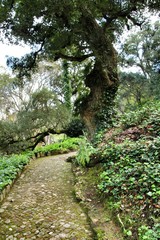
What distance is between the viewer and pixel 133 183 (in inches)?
129

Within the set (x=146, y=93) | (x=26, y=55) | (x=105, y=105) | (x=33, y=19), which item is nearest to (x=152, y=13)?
(x=105, y=105)

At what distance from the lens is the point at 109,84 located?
823 cm

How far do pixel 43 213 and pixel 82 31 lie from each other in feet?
19.2

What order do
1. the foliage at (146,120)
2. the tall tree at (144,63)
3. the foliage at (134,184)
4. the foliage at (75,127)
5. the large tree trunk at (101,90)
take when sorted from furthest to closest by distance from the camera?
the tall tree at (144,63), the foliage at (75,127), the large tree trunk at (101,90), the foliage at (146,120), the foliage at (134,184)

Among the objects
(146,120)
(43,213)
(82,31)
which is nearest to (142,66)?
(82,31)

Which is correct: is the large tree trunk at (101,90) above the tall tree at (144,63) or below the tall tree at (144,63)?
below

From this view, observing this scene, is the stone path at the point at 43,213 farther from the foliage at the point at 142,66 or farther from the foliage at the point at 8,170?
the foliage at the point at 142,66

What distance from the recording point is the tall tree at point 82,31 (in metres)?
6.30

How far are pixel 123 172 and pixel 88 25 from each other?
5.66 m

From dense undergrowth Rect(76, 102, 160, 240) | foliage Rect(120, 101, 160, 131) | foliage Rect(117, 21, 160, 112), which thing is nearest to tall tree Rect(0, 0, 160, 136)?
foliage Rect(120, 101, 160, 131)

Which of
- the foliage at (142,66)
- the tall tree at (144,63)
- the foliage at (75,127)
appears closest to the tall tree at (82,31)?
the foliage at (75,127)

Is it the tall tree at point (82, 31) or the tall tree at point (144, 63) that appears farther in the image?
the tall tree at point (144, 63)

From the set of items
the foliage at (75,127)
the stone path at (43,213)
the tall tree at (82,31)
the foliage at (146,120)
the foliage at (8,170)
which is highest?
the tall tree at (82,31)

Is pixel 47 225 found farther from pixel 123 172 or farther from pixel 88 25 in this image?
pixel 88 25
